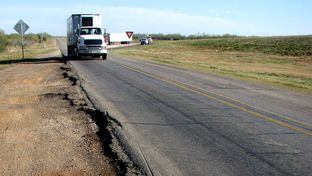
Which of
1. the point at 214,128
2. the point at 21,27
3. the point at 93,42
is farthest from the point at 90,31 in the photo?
the point at 214,128

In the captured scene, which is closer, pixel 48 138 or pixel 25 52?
pixel 48 138

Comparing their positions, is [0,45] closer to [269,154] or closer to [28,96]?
[28,96]

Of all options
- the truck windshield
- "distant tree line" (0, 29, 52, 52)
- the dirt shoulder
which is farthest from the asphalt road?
"distant tree line" (0, 29, 52, 52)

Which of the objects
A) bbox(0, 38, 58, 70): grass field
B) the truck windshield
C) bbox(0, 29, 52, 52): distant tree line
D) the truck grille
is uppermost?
the truck windshield

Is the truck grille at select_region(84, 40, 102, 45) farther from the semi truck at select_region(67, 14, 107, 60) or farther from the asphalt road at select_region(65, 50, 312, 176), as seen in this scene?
the asphalt road at select_region(65, 50, 312, 176)

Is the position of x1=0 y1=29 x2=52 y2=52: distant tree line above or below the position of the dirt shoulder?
below

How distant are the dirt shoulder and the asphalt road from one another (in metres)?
0.83

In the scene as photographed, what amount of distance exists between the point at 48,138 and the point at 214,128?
11.4 ft

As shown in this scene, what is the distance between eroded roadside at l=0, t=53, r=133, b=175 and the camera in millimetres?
7020

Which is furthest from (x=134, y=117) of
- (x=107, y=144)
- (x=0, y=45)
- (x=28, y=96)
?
(x=0, y=45)

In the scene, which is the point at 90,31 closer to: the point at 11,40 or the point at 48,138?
the point at 48,138

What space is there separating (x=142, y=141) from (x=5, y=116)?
4.47 metres

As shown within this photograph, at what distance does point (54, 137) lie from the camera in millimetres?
9086

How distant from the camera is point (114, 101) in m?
13.8
